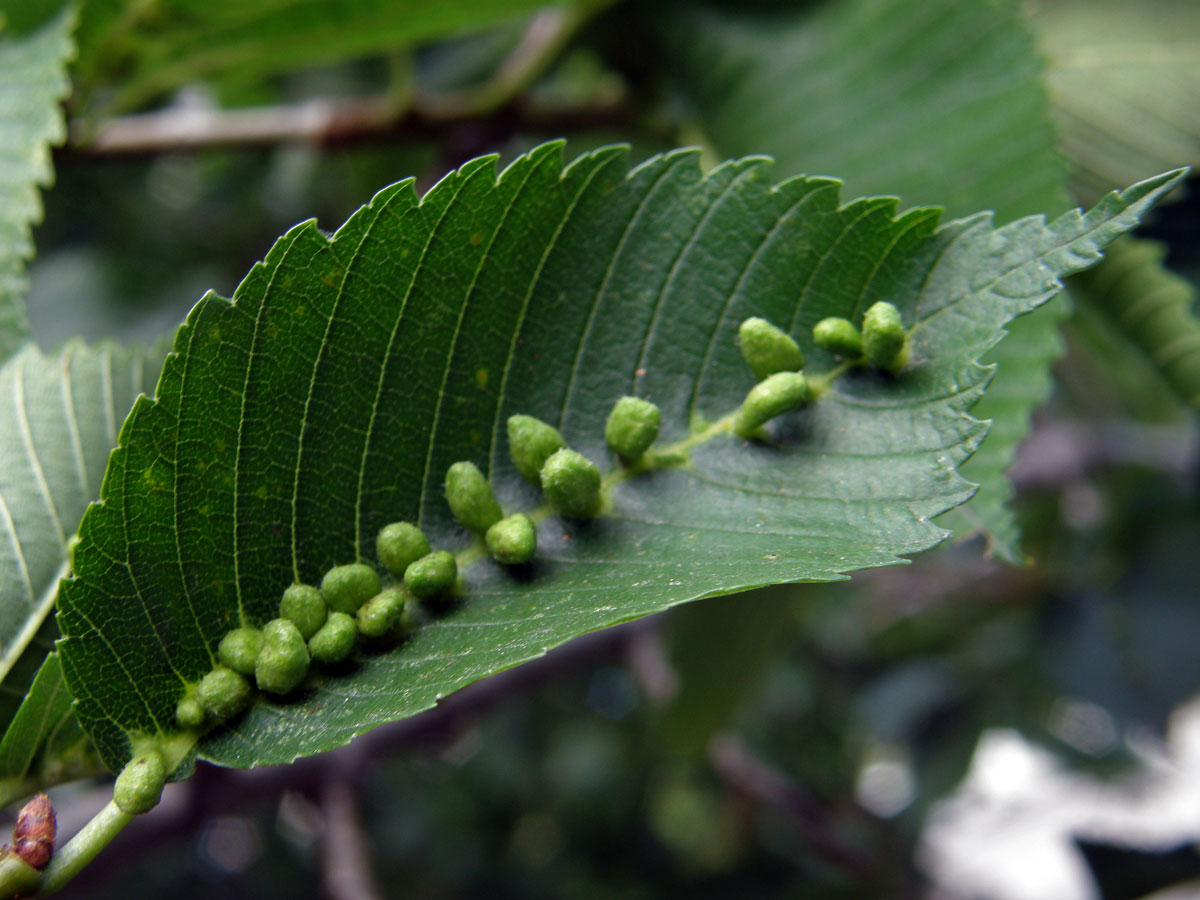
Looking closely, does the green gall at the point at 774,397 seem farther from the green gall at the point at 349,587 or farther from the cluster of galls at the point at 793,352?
the green gall at the point at 349,587

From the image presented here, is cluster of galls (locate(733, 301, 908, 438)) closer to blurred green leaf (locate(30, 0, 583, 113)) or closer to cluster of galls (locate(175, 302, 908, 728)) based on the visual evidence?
cluster of galls (locate(175, 302, 908, 728))

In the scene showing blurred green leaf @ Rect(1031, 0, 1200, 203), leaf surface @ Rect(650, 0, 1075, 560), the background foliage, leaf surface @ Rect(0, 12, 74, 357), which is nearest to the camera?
leaf surface @ Rect(0, 12, 74, 357)

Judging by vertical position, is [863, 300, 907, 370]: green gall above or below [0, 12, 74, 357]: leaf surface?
below

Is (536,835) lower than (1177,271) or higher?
lower

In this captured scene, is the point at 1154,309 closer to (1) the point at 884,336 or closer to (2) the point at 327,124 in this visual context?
(1) the point at 884,336

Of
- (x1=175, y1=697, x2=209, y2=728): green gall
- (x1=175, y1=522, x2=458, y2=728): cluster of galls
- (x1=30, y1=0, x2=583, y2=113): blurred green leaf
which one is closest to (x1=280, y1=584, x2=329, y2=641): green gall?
(x1=175, y1=522, x2=458, y2=728): cluster of galls

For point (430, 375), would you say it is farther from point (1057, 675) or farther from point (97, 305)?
point (1057, 675)

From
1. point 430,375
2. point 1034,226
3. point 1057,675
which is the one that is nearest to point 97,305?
point 430,375
